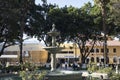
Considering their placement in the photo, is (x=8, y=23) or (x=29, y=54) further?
(x=29, y=54)

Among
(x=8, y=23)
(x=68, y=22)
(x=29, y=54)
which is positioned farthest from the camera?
(x=29, y=54)

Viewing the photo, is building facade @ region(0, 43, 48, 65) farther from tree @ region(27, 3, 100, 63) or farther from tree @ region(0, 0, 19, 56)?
tree @ region(0, 0, 19, 56)

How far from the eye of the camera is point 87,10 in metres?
68.4

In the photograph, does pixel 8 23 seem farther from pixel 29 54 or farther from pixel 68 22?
pixel 29 54

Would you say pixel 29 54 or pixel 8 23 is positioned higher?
pixel 8 23

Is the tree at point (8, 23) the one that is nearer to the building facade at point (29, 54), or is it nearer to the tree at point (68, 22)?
the tree at point (68, 22)

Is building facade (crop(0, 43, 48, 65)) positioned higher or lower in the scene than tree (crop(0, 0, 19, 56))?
lower

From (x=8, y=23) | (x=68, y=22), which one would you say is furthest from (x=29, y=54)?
(x=8, y=23)

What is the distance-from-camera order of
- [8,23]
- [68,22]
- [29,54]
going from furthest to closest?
[29,54], [68,22], [8,23]

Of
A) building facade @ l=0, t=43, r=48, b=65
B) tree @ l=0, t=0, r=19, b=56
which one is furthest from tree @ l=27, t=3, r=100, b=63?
building facade @ l=0, t=43, r=48, b=65

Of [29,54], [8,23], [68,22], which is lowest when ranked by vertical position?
[29,54]

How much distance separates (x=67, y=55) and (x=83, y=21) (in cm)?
4018

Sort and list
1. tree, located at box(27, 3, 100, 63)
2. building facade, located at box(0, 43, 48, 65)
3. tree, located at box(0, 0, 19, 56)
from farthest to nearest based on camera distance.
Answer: building facade, located at box(0, 43, 48, 65), tree, located at box(27, 3, 100, 63), tree, located at box(0, 0, 19, 56)

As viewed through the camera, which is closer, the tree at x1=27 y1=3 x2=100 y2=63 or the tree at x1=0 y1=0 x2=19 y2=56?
the tree at x1=0 y1=0 x2=19 y2=56
